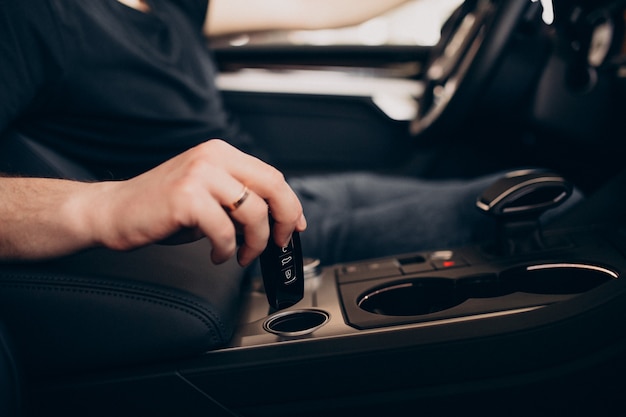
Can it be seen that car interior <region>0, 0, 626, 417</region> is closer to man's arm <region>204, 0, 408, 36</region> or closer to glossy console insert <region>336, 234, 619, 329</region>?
glossy console insert <region>336, 234, 619, 329</region>

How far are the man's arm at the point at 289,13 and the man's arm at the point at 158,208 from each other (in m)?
0.91

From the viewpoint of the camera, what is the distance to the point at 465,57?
143 centimetres

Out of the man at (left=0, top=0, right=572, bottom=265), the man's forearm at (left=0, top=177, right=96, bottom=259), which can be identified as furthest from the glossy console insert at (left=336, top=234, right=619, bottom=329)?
the man's forearm at (left=0, top=177, right=96, bottom=259)

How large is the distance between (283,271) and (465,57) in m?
0.94

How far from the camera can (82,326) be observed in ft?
2.09

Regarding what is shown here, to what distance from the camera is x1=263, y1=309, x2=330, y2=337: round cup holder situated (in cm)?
73

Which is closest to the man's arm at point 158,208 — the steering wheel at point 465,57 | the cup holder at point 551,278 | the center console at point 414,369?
the center console at point 414,369

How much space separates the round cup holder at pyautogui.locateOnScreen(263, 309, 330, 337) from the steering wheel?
73cm

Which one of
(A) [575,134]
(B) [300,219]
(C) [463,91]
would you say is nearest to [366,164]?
(C) [463,91]

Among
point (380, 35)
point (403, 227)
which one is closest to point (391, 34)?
point (380, 35)

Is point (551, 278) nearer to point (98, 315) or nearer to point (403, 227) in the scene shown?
point (403, 227)

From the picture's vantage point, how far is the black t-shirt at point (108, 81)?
31.5 inches

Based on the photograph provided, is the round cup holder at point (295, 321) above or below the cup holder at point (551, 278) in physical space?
below

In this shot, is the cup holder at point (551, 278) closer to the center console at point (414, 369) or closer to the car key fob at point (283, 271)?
the center console at point (414, 369)
